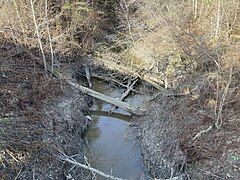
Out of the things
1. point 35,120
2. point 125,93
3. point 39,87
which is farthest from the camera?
point 125,93

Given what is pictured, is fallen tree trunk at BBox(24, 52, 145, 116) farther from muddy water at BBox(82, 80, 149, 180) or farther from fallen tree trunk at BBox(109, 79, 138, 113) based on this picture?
muddy water at BBox(82, 80, 149, 180)

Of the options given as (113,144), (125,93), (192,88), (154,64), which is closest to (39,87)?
(113,144)

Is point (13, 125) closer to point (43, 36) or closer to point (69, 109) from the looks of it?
point (69, 109)

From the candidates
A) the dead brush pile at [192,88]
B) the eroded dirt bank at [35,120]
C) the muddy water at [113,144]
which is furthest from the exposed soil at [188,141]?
the eroded dirt bank at [35,120]

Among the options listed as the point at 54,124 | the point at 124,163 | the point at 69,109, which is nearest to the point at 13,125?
the point at 54,124

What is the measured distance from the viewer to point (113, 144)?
14.7 meters

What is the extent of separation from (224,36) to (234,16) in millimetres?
1480

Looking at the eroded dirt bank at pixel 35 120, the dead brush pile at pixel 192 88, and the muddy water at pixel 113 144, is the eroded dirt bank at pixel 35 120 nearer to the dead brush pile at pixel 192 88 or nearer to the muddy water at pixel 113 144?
the muddy water at pixel 113 144

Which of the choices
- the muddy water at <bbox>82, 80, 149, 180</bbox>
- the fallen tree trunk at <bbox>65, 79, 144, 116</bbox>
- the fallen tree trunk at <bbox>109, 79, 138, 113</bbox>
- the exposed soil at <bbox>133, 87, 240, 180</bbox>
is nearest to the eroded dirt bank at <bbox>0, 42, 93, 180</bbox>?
the fallen tree trunk at <bbox>65, 79, 144, 116</bbox>

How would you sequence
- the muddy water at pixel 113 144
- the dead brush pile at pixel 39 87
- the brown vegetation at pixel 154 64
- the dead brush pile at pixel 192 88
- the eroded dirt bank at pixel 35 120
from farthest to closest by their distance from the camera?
the muddy water at pixel 113 144 → the brown vegetation at pixel 154 64 → the dead brush pile at pixel 192 88 → the dead brush pile at pixel 39 87 → the eroded dirt bank at pixel 35 120

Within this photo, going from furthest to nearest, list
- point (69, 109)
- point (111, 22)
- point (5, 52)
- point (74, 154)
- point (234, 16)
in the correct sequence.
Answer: point (111, 22) < point (234, 16) < point (5, 52) < point (69, 109) < point (74, 154)

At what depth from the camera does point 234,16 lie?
18047 millimetres

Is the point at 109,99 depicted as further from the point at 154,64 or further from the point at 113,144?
the point at 154,64

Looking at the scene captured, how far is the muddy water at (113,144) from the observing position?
13242 mm
